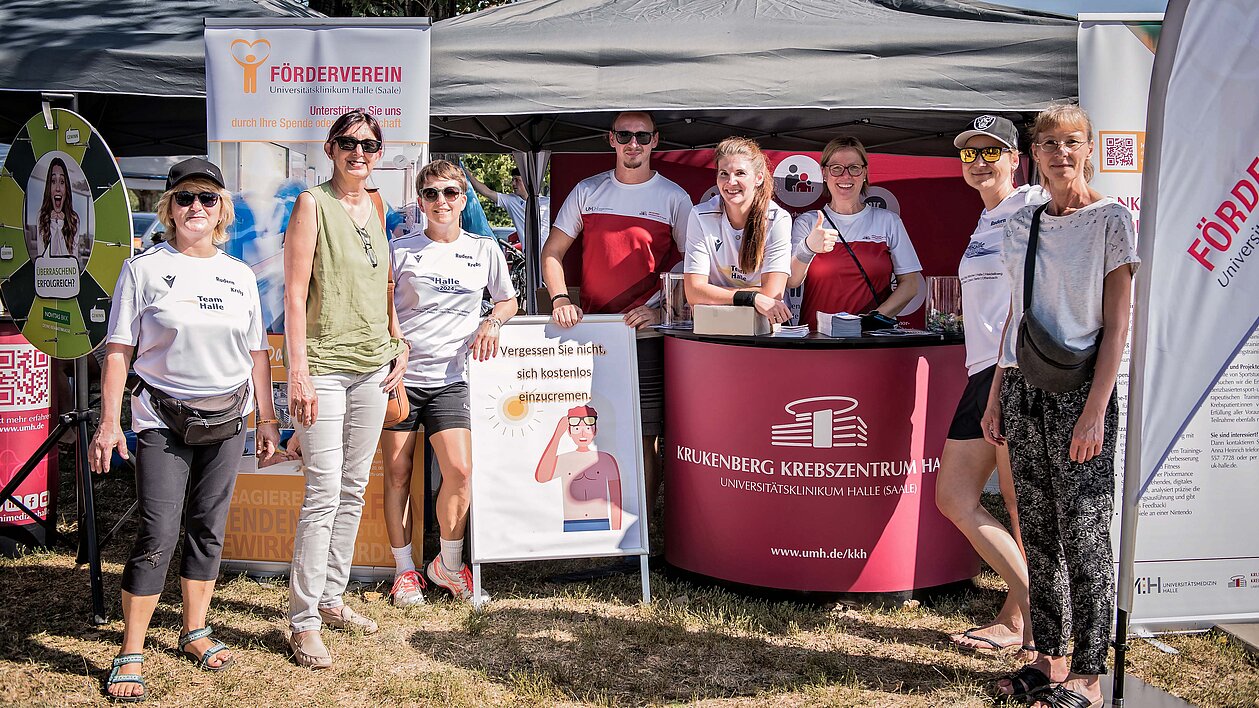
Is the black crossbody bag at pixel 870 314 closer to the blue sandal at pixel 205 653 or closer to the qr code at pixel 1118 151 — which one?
the qr code at pixel 1118 151

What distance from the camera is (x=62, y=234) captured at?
3.88m

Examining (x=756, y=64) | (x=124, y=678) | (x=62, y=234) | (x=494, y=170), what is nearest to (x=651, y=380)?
(x=756, y=64)

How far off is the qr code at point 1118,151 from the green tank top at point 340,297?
2831 mm

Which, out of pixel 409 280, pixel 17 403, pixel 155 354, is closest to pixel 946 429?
pixel 409 280

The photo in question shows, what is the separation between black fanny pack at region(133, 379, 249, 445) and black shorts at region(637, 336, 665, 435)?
1733 millimetres

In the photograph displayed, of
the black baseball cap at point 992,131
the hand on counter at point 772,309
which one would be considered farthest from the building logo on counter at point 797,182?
the black baseball cap at point 992,131

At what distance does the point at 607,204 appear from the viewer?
4.29 m

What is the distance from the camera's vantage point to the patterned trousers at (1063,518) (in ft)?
9.10

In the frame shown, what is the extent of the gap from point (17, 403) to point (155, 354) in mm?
2125

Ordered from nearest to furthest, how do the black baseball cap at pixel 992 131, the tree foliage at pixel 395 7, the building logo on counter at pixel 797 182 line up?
the black baseball cap at pixel 992 131
the building logo on counter at pixel 797 182
the tree foliage at pixel 395 7

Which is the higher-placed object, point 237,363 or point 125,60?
point 125,60

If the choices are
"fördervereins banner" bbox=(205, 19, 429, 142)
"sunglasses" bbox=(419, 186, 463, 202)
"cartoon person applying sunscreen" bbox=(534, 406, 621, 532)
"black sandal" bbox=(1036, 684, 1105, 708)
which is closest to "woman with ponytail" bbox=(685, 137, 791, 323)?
"cartoon person applying sunscreen" bbox=(534, 406, 621, 532)

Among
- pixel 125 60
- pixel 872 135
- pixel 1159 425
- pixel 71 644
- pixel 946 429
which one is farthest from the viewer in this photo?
pixel 872 135

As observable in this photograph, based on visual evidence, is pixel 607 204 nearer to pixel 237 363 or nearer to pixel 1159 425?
pixel 237 363
